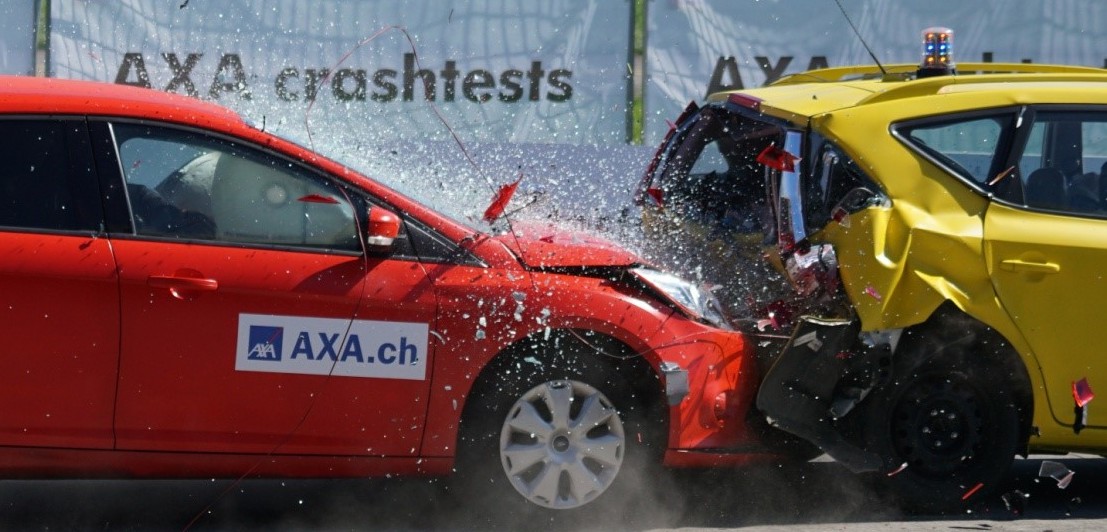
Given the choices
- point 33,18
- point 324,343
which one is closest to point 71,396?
point 324,343

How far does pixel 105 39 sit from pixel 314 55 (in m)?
1.39

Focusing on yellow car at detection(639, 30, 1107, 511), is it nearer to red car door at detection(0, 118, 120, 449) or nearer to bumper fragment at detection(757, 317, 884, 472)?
bumper fragment at detection(757, 317, 884, 472)

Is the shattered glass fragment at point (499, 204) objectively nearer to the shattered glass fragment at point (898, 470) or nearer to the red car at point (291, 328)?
the red car at point (291, 328)

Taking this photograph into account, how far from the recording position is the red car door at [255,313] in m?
5.13

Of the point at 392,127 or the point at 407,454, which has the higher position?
the point at 392,127

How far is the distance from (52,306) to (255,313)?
678 mm

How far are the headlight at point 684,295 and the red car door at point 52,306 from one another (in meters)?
1.93

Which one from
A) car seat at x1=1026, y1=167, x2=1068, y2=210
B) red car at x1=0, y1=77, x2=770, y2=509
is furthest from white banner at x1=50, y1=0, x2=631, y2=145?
car seat at x1=1026, y1=167, x2=1068, y2=210

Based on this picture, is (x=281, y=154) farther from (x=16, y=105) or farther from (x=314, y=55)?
(x=314, y=55)

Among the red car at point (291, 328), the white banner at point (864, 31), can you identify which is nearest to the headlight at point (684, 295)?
the red car at point (291, 328)

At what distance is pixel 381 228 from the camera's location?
17.1 feet

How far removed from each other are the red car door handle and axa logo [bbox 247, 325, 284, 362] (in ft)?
0.68

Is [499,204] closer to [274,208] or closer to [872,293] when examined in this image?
[274,208]

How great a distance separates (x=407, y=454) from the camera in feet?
17.6
